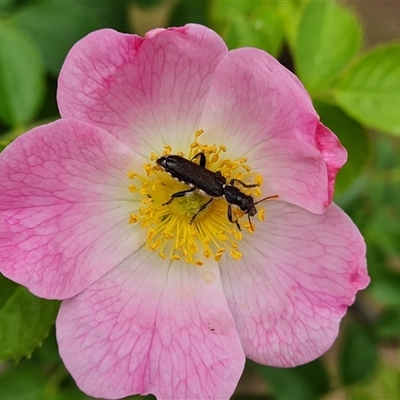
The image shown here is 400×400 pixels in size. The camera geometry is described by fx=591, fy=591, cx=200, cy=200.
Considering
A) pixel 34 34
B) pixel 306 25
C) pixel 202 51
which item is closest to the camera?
pixel 202 51

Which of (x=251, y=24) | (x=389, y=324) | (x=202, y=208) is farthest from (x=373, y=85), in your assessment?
(x=389, y=324)

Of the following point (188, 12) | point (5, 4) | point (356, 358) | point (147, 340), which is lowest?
point (356, 358)

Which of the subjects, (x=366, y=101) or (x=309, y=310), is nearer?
(x=309, y=310)

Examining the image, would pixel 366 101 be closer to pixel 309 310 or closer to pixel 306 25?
pixel 306 25

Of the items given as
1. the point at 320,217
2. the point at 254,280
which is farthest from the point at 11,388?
the point at 320,217

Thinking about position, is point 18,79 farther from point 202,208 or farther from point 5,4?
point 202,208
